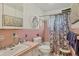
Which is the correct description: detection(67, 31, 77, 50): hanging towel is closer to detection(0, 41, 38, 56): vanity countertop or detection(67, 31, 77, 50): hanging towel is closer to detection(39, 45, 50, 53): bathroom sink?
detection(39, 45, 50, 53): bathroom sink

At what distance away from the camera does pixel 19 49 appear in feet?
5.11

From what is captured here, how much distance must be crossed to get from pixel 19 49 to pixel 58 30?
48cm

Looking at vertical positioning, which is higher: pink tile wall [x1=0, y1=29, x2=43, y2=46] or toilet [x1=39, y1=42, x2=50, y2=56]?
pink tile wall [x1=0, y1=29, x2=43, y2=46]

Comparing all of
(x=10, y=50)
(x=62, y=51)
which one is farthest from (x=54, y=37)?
(x=10, y=50)

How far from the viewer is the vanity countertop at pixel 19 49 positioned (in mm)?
1547

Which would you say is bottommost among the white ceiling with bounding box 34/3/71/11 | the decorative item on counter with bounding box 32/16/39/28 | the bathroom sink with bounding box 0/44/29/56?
the bathroom sink with bounding box 0/44/29/56

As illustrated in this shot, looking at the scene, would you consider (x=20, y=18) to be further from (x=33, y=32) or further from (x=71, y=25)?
(x=71, y=25)

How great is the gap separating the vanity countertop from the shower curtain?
0.21 metres

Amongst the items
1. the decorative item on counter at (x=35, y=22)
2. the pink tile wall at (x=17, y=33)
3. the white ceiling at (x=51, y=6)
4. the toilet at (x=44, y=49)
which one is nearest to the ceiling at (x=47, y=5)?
the white ceiling at (x=51, y=6)

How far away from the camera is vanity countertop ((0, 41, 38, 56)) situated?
1.55m

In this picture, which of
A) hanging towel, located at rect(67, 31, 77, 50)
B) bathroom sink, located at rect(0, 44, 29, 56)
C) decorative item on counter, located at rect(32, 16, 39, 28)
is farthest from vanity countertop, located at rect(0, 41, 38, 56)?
hanging towel, located at rect(67, 31, 77, 50)

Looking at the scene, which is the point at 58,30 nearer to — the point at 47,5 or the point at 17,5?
the point at 47,5

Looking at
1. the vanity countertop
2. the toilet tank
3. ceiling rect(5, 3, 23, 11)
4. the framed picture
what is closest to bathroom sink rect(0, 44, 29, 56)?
the vanity countertop

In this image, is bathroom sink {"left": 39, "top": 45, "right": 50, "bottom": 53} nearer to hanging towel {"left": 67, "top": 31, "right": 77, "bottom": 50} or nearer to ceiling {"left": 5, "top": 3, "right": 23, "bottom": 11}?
hanging towel {"left": 67, "top": 31, "right": 77, "bottom": 50}
